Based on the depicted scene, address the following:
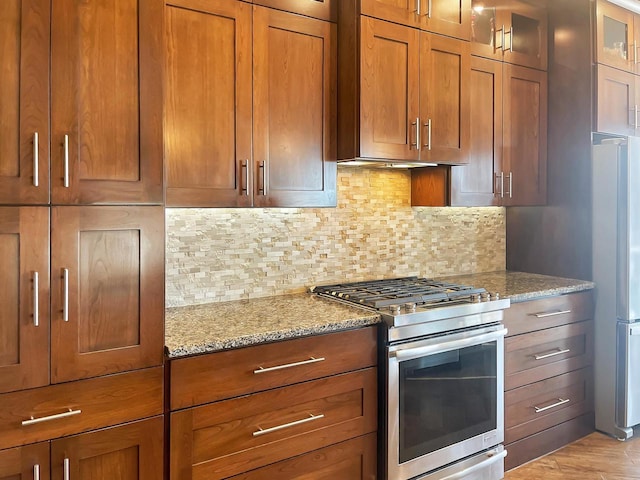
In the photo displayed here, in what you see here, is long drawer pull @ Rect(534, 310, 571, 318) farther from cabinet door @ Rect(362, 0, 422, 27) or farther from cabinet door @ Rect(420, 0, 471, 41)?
cabinet door @ Rect(362, 0, 422, 27)

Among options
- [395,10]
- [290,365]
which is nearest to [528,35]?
[395,10]

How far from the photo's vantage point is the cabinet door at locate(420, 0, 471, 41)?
261 cm

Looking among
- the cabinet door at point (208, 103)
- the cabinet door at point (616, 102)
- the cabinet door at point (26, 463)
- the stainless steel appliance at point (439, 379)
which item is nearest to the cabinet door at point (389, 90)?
the cabinet door at point (208, 103)

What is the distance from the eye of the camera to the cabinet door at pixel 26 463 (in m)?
1.47

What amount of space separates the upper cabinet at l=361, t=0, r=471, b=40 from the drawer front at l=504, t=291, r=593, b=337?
1.52m

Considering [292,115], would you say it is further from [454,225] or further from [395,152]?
[454,225]

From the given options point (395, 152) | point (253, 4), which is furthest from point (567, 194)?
point (253, 4)

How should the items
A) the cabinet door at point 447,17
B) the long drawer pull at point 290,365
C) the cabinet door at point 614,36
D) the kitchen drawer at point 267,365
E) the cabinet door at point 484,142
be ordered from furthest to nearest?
the cabinet door at point 614,36 → the cabinet door at point 484,142 → the cabinet door at point 447,17 → the long drawer pull at point 290,365 → the kitchen drawer at point 267,365

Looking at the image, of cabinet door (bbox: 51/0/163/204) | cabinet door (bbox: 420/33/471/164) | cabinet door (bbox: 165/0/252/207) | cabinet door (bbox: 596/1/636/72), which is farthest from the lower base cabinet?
cabinet door (bbox: 596/1/636/72)

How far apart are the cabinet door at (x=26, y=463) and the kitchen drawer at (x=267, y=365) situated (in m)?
0.40

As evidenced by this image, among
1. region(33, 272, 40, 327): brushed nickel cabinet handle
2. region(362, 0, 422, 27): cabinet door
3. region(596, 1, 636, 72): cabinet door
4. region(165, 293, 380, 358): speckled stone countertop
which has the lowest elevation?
region(165, 293, 380, 358): speckled stone countertop

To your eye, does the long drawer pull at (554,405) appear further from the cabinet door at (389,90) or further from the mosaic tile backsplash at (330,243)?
the cabinet door at (389,90)

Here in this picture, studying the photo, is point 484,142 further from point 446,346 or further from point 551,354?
point 446,346

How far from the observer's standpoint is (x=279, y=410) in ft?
6.39
